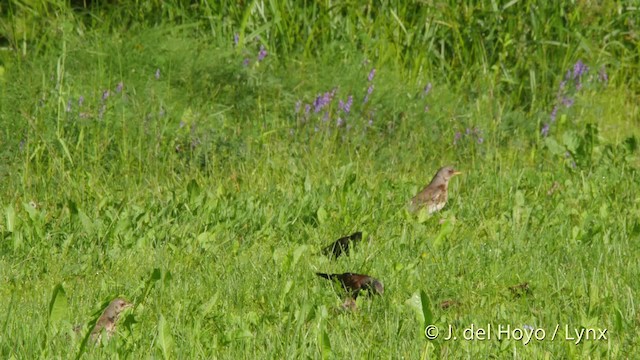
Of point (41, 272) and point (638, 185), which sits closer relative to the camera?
point (41, 272)

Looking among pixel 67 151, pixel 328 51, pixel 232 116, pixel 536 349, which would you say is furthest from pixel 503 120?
pixel 536 349

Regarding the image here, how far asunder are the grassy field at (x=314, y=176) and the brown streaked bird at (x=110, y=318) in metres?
0.05

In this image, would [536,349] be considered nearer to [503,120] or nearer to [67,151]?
[67,151]

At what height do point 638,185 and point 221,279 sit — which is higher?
point 221,279

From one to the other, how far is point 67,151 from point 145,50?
4.74 feet

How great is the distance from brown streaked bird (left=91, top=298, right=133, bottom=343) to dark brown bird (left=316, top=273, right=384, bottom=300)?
0.88 m

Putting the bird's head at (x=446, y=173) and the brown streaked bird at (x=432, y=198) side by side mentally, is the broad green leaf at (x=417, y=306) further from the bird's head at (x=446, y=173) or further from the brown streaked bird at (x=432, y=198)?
the bird's head at (x=446, y=173)

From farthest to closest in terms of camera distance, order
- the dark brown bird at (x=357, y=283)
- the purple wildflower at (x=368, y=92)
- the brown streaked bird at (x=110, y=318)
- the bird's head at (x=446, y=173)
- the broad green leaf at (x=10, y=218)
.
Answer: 1. the purple wildflower at (x=368, y=92)
2. the bird's head at (x=446, y=173)
3. the broad green leaf at (x=10, y=218)
4. the dark brown bird at (x=357, y=283)
5. the brown streaked bird at (x=110, y=318)

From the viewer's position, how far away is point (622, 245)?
5301 millimetres

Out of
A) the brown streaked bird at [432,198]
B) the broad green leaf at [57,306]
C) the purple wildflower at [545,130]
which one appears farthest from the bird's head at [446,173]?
the broad green leaf at [57,306]

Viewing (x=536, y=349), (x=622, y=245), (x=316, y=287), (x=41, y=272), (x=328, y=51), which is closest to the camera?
(x=536, y=349)

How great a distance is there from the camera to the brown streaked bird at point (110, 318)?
399 cm

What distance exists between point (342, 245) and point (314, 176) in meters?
1.39

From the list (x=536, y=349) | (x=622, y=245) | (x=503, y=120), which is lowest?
(x=503, y=120)
